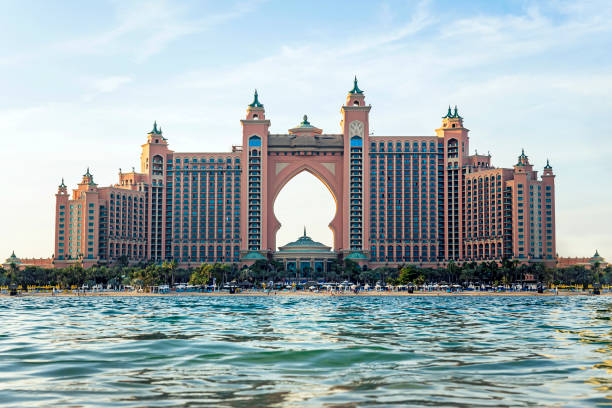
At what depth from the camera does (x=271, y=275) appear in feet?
641

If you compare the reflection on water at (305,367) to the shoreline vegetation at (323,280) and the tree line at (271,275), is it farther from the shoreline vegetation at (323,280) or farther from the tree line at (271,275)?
the tree line at (271,275)

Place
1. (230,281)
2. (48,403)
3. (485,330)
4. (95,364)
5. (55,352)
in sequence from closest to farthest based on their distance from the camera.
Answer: (48,403) → (95,364) → (55,352) → (485,330) → (230,281)

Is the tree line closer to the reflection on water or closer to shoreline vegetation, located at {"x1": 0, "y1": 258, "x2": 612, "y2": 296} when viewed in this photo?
shoreline vegetation, located at {"x1": 0, "y1": 258, "x2": 612, "y2": 296}

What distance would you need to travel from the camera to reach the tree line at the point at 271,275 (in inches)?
6639

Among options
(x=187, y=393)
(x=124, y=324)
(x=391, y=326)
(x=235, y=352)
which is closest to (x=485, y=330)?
(x=391, y=326)

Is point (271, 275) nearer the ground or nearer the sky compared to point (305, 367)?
nearer the ground

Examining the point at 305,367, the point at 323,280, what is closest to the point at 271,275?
the point at 323,280

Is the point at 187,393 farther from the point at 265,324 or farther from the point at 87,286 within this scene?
Result: the point at 87,286

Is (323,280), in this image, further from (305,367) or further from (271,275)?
(305,367)

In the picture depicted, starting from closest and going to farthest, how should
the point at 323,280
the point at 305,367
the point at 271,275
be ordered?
the point at 305,367 → the point at 271,275 → the point at 323,280

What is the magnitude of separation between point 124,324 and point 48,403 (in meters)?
30.8

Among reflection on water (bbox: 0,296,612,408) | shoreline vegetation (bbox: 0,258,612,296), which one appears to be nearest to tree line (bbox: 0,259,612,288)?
shoreline vegetation (bbox: 0,258,612,296)

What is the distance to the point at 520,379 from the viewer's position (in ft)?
75.7

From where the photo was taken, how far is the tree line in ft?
553
